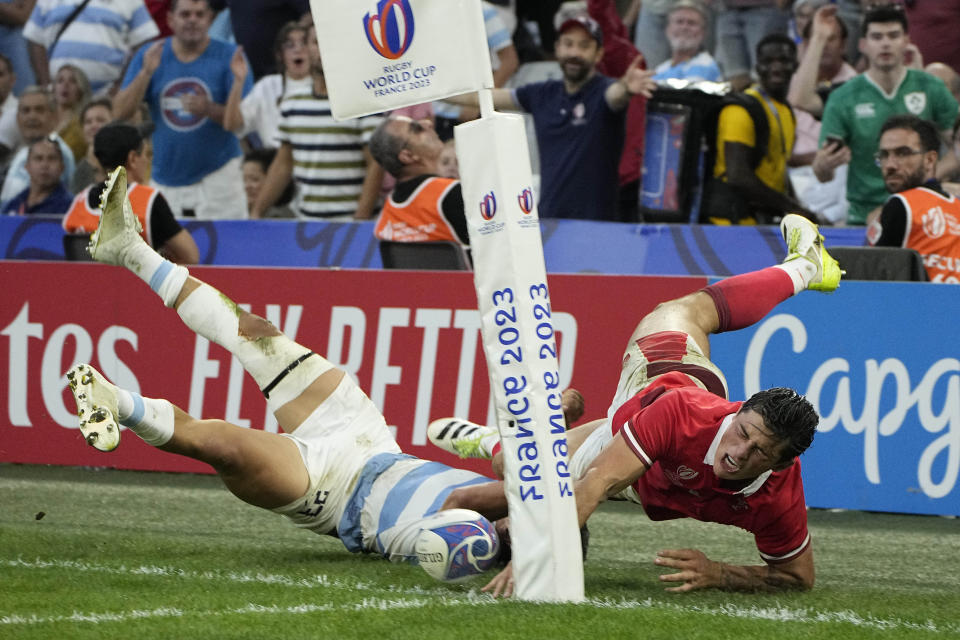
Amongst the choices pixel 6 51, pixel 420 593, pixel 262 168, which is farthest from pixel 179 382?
pixel 6 51

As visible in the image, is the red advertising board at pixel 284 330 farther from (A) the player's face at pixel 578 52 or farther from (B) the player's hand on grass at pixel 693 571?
(B) the player's hand on grass at pixel 693 571

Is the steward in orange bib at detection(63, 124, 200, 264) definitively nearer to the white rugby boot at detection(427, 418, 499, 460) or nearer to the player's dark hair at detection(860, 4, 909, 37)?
the white rugby boot at detection(427, 418, 499, 460)

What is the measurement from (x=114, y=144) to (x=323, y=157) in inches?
78.5

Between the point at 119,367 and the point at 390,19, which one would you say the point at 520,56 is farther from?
the point at 390,19

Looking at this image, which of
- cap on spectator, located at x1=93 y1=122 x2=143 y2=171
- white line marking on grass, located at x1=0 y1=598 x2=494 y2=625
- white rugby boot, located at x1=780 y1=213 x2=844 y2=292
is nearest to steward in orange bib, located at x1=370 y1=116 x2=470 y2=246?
cap on spectator, located at x1=93 y1=122 x2=143 y2=171

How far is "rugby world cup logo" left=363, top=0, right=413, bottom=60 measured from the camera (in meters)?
5.16

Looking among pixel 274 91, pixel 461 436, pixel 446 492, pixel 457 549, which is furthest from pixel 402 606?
pixel 274 91

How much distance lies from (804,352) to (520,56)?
226 inches

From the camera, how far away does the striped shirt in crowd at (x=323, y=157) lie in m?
11.6

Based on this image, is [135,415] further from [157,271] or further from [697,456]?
[697,456]

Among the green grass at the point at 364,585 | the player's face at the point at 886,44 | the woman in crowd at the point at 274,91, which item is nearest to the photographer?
the green grass at the point at 364,585

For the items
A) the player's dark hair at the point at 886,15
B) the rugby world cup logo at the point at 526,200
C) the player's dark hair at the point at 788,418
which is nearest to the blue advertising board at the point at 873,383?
the player's dark hair at the point at 886,15

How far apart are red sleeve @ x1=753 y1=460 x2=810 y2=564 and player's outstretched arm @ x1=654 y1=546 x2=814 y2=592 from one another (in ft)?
0.14

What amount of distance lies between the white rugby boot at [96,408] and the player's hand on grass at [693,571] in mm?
1997
